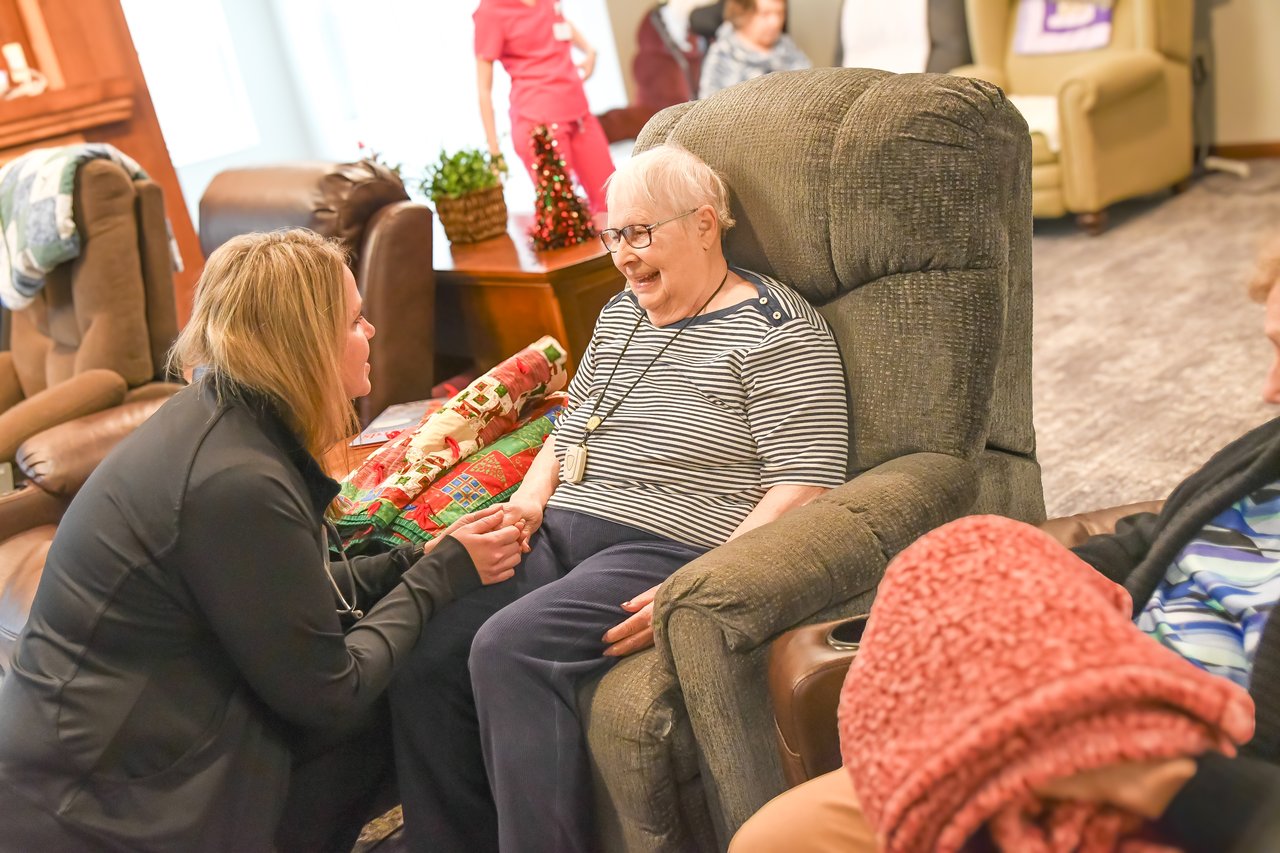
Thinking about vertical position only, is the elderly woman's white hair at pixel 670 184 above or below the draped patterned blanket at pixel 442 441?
above

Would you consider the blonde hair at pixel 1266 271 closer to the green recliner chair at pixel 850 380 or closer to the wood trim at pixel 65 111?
the green recliner chair at pixel 850 380

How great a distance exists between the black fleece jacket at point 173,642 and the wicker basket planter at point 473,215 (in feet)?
5.66

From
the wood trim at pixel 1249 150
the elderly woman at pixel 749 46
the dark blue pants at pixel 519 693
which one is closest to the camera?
the dark blue pants at pixel 519 693

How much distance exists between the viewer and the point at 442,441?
83.8 inches

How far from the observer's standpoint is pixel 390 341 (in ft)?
9.30

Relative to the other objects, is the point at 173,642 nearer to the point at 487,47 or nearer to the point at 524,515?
the point at 524,515

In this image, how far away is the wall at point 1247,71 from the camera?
4.89 metres

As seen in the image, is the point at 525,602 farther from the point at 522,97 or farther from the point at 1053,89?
the point at 1053,89

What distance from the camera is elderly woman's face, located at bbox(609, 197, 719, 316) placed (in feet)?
6.14

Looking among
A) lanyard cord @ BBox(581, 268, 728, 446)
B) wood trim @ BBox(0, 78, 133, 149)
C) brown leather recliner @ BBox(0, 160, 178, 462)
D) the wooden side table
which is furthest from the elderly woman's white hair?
wood trim @ BBox(0, 78, 133, 149)

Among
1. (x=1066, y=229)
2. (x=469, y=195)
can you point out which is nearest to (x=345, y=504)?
(x=469, y=195)

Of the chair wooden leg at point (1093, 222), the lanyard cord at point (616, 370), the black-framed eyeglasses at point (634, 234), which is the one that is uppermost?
the black-framed eyeglasses at point (634, 234)

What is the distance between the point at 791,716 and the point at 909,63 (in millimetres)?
4501

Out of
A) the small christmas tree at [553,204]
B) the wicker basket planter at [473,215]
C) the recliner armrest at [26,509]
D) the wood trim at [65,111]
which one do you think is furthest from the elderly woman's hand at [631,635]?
the wood trim at [65,111]
